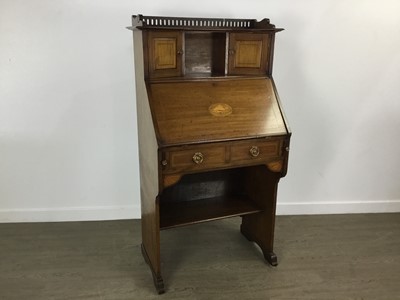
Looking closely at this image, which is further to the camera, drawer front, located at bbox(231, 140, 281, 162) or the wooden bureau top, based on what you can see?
drawer front, located at bbox(231, 140, 281, 162)

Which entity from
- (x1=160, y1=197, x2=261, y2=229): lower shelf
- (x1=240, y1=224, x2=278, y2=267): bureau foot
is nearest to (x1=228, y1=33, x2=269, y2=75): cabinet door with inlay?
(x1=160, y1=197, x2=261, y2=229): lower shelf

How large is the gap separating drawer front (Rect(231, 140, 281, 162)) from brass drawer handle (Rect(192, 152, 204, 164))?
17 cm

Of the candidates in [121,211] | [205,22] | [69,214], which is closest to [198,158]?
[205,22]

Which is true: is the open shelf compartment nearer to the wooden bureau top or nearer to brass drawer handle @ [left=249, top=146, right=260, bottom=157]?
brass drawer handle @ [left=249, top=146, right=260, bottom=157]

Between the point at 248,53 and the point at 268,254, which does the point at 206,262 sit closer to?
the point at 268,254

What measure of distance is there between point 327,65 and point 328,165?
770 mm

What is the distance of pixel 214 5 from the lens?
2357 millimetres

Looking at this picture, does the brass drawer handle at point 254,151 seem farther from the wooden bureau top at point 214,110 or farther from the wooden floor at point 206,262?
the wooden floor at point 206,262

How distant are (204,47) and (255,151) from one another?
685 millimetres

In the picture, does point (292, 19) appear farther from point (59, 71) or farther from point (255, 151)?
point (59, 71)

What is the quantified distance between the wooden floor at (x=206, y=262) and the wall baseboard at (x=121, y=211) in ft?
0.18

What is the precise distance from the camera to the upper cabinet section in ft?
5.85

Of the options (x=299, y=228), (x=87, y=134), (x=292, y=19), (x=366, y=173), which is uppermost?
(x=292, y=19)

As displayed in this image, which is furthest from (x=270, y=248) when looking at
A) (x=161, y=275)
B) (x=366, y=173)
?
(x=366, y=173)
